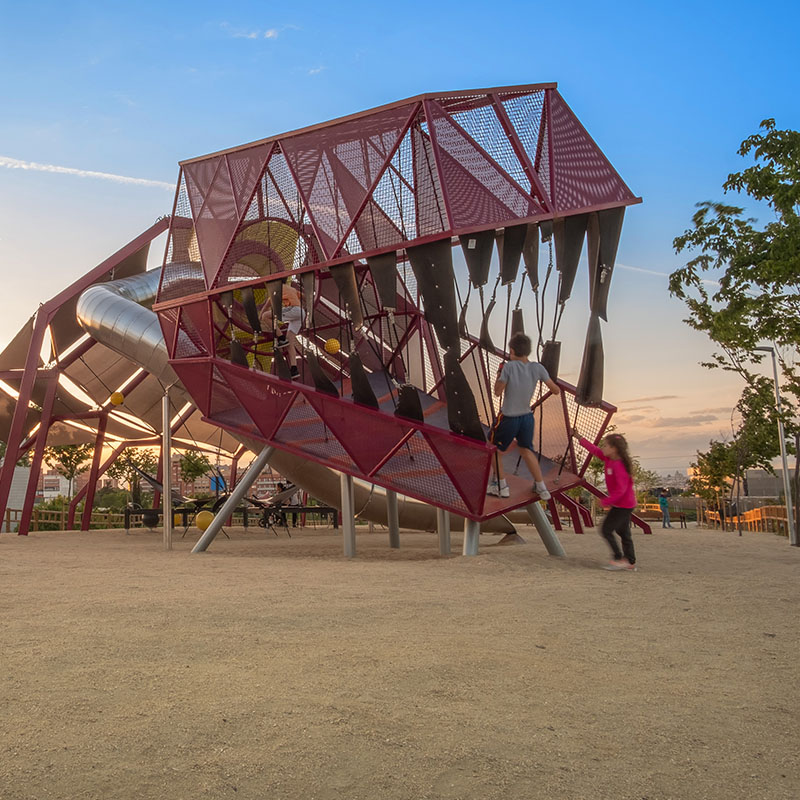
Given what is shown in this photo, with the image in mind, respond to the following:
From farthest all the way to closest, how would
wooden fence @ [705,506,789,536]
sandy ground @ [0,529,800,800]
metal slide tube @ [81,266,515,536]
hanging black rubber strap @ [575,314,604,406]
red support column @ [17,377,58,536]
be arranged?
wooden fence @ [705,506,789,536]
red support column @ [17,377,58,536]
metal slide tube @ [81,266,515,536]
hanging black rubber strap @ [575,314,604,406]
sandy ground @ [0,529,800,800]

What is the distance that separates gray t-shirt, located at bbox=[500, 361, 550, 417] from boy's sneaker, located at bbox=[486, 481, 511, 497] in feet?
3.58

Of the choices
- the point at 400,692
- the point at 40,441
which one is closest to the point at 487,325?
the point at 400,692

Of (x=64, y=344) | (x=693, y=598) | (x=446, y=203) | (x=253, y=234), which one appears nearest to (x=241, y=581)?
(x=693, y=598)

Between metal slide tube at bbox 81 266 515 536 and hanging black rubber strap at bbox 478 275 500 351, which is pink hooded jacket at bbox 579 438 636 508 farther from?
metal slide tube at bbox 81 266 515 536

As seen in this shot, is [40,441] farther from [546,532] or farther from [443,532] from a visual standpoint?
[546,532]

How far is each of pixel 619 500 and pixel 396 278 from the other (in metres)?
3.62

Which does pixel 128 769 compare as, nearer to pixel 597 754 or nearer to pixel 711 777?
pixel 597 754

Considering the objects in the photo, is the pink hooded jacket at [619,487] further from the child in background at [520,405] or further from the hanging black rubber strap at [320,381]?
the hanging black rubber strap at [320,381]

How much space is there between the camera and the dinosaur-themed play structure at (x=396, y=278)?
9375 mm

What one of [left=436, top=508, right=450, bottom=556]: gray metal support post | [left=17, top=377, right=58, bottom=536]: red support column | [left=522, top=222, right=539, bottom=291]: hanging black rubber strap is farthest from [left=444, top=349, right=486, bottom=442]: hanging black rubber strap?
[left=17, top=377, right=58, bottom=536]: red support column

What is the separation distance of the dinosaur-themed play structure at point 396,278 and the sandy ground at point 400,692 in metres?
3.50

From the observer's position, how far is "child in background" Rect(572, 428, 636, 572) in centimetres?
862

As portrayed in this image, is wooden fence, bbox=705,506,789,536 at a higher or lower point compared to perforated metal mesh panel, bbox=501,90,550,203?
lower

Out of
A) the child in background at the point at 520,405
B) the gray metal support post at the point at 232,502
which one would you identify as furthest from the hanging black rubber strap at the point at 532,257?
the gray metal support post at the point at 232,502
